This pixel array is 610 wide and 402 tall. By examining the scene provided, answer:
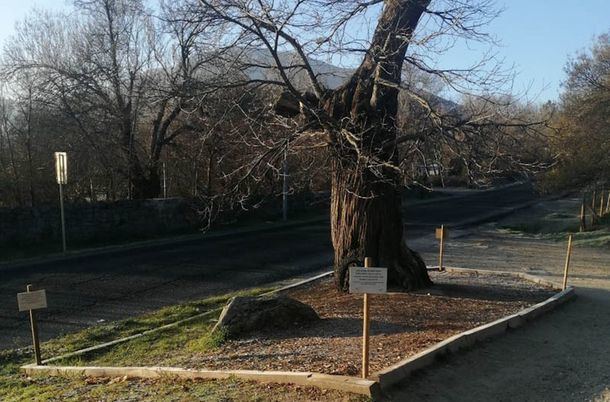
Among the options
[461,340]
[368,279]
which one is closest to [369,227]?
[461,340]

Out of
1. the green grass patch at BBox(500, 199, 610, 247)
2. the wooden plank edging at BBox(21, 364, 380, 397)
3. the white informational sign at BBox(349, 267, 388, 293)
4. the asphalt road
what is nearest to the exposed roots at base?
the asphalt road

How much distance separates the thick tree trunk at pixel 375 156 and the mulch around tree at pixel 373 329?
0.74 metres

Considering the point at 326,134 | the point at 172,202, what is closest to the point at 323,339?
the point at 326,134

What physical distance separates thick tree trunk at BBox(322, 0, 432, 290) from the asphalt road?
12.2ft

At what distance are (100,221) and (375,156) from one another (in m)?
13.9

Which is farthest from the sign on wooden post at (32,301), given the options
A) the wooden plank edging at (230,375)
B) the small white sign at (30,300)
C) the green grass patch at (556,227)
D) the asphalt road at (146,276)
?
the green grass patch at (556,227)

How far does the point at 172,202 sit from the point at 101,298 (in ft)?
37.3

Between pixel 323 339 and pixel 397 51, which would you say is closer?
pixel 323 339

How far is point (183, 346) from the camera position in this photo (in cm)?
762

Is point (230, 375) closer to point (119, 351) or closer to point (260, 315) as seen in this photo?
point (260, 315)

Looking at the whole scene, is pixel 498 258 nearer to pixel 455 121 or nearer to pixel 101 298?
pixel 455 121

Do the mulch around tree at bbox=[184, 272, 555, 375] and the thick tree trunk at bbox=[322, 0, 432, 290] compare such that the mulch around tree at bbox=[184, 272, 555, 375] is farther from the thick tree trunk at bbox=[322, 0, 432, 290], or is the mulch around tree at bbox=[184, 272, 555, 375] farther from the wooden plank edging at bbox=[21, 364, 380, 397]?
the thick tree trunk at bbox=[322, 0, 432, 290]

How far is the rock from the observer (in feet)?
24.3

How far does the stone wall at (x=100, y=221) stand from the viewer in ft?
58.8
